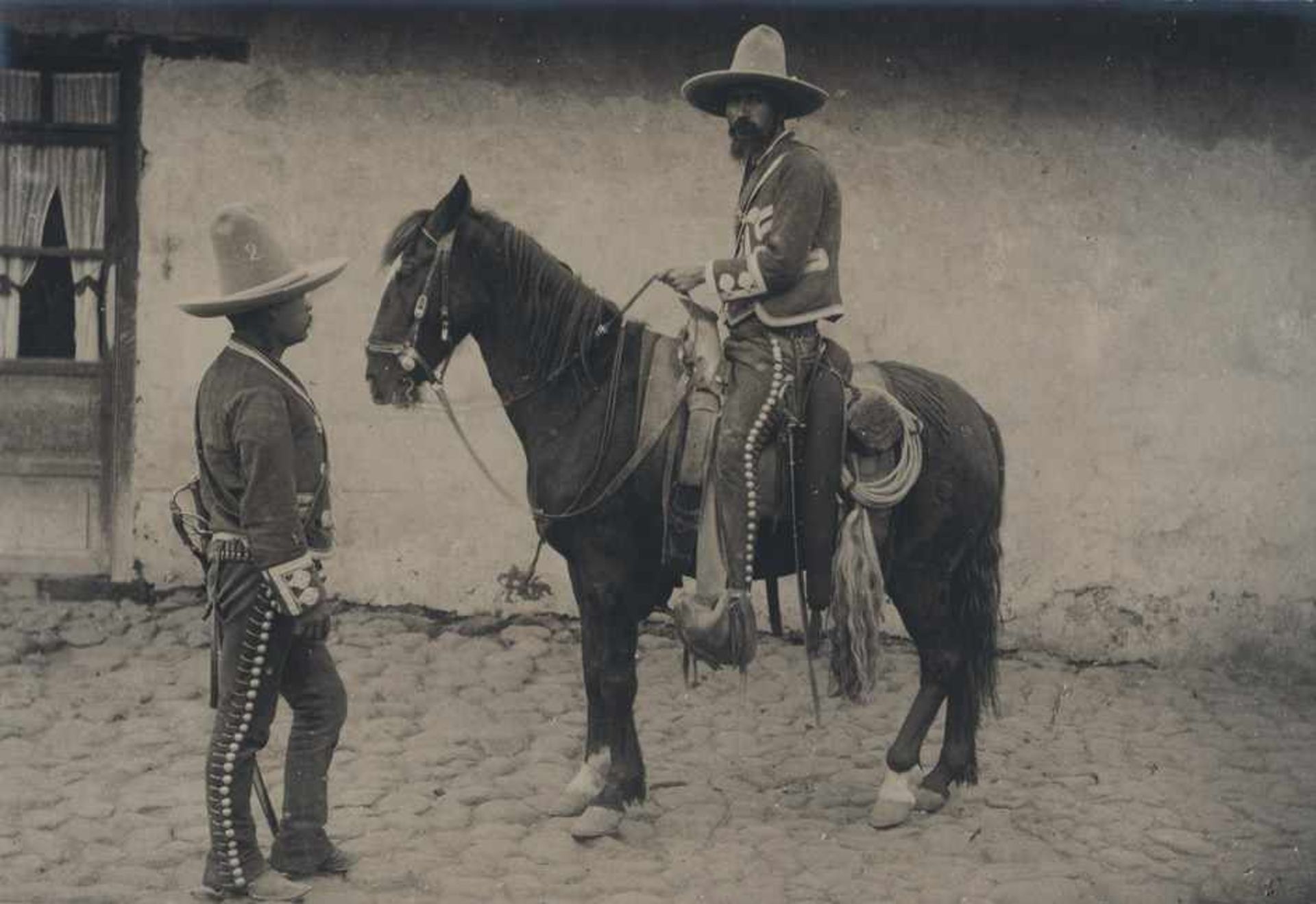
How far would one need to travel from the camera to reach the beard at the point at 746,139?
19.4 feet

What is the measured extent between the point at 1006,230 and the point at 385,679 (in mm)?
4069

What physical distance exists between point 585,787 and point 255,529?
6.24 feet

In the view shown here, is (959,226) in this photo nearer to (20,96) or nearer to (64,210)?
(64,210)

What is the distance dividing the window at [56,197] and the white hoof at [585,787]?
14.7 ft

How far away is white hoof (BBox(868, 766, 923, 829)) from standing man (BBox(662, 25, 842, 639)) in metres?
0.82

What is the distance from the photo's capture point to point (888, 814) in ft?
20.1

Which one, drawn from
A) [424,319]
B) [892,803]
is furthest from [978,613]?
[424,319]

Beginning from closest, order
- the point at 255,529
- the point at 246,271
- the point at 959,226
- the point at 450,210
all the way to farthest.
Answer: the point at 255,529 → the point at 246,271 → the point at 450,210 → the point at 959,226

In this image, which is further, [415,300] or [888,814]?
[888,814]

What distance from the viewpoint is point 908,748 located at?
623cm

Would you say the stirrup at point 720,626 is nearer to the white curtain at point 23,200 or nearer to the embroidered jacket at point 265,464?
the embroidered jacket at point 265,464

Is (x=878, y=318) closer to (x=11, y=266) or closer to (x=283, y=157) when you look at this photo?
(x=283, y=157)

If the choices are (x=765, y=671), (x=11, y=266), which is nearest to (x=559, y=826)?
(x=765, y=671)

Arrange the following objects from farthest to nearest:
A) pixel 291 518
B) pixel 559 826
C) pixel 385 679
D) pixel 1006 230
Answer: pixel 1006 230, pixel 385 679, pixel 559 826, pixel 291 518
